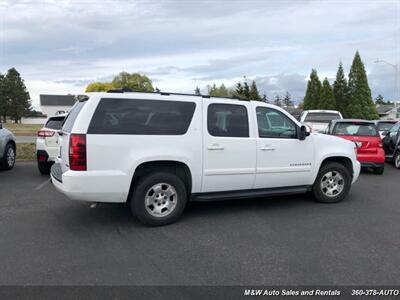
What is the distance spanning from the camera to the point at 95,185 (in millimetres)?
4895

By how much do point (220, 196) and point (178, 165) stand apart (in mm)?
848

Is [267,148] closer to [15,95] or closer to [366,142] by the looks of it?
[366,142]

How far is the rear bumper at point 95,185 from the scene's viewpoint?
4.84 metres

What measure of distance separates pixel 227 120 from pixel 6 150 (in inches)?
276

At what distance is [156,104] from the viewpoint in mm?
5312

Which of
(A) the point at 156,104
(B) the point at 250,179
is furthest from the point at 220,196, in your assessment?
(A) the point at 156,104

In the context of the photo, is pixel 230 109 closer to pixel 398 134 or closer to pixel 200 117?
pixel 200 117

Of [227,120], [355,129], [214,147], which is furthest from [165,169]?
[355,129]

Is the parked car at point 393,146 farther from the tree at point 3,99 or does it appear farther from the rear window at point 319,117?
the tree at point 3,99

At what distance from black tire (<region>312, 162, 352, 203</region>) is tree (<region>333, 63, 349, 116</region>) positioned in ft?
175

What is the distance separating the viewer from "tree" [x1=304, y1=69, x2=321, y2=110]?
192ft

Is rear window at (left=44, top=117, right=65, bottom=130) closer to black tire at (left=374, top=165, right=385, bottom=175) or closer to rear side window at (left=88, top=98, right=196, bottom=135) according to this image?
rear side window at (left=88, top=98, right=196, bottom=135)

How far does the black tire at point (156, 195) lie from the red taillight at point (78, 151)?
0.83 meters
